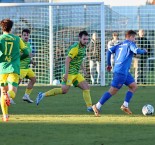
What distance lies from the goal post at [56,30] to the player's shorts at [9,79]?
12.7m

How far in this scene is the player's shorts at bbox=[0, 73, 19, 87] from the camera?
13.0 metres

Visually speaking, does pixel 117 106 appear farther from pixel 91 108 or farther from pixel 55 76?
pixel 55 76

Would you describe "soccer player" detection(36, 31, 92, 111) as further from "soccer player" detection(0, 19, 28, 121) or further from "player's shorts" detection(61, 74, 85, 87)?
"soccer player" detection(0, 19, 28, 121)

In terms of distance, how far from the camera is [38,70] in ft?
87.4

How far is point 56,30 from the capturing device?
86.8 ft

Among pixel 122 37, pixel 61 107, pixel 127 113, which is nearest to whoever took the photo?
pixel 127 113

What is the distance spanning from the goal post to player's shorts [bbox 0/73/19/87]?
12.7 meters

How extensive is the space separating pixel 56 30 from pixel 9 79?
13556mm

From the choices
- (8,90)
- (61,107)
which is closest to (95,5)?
(61,107)

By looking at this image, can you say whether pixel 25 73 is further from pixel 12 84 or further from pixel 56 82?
pixel 56 82
